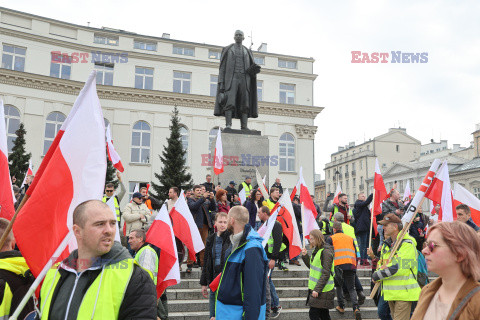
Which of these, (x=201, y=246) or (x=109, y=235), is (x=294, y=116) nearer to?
(x=201, y=246)

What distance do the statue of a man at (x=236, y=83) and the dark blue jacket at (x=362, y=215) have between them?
4304mm

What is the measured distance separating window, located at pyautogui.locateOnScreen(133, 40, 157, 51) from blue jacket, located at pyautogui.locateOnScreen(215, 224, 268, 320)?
1411 inches

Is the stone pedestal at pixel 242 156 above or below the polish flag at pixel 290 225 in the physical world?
above

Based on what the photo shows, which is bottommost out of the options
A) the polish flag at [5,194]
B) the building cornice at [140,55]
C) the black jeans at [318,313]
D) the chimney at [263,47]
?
the black jeans at [318,313]

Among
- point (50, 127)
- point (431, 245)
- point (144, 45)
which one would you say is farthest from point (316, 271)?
point (144, 45)

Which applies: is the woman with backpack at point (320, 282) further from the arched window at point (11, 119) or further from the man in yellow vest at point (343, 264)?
the arched window at point (11, 119)

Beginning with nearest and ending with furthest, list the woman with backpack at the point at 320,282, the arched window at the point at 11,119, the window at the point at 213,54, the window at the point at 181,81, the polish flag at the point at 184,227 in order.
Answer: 1. the woman with backpack at the point at 320,282
2. the polish flag at the point at 184,227
3. the arched window at the point at 11,119
4. the window at the point at 181,81
5. the window at the point at 213,54

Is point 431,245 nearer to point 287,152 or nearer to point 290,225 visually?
point 290,225

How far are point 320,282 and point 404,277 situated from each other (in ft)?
4.49

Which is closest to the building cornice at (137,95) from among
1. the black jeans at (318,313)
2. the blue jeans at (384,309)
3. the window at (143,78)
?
the window at (143,78)

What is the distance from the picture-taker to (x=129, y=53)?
3609 centimetres

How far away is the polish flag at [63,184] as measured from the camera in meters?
2.86

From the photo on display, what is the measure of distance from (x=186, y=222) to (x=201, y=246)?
518 millimetres

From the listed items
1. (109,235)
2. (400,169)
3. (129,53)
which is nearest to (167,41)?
(129,53)
